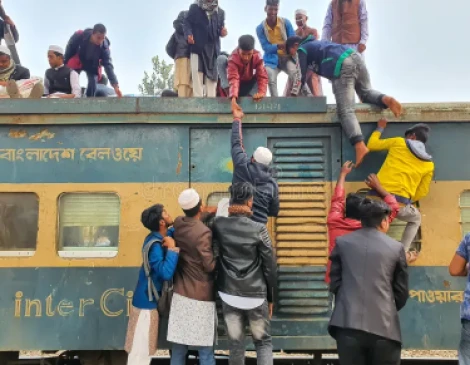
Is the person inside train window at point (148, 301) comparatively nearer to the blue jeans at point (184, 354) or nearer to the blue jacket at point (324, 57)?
the blue jeans at point (184, 354)

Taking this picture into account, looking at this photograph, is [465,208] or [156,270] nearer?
[156,270]

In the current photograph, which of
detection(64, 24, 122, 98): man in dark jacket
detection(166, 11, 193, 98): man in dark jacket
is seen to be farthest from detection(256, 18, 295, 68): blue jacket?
detection(64, 24, 122, 98): man in dark jacket

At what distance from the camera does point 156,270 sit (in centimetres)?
403

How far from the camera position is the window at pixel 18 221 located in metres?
4.91

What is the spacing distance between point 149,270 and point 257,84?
2.46 m

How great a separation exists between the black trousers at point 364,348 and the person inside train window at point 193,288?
1.22 m

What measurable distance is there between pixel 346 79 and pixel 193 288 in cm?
254

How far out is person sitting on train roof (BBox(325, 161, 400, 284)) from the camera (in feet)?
13.5

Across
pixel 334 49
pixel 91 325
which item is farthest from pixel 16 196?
pixel 334 49

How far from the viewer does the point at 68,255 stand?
191 inches

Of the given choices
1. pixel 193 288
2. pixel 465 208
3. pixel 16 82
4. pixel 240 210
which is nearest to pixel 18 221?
pixel 16 82

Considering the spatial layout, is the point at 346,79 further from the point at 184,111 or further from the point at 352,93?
the point at 184,111

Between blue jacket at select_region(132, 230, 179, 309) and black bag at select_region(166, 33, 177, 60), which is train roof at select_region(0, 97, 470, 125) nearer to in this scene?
blue jacket at select_region(132, 230, 179, 309)

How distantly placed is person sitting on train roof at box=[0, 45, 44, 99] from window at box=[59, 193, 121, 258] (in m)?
1.12
